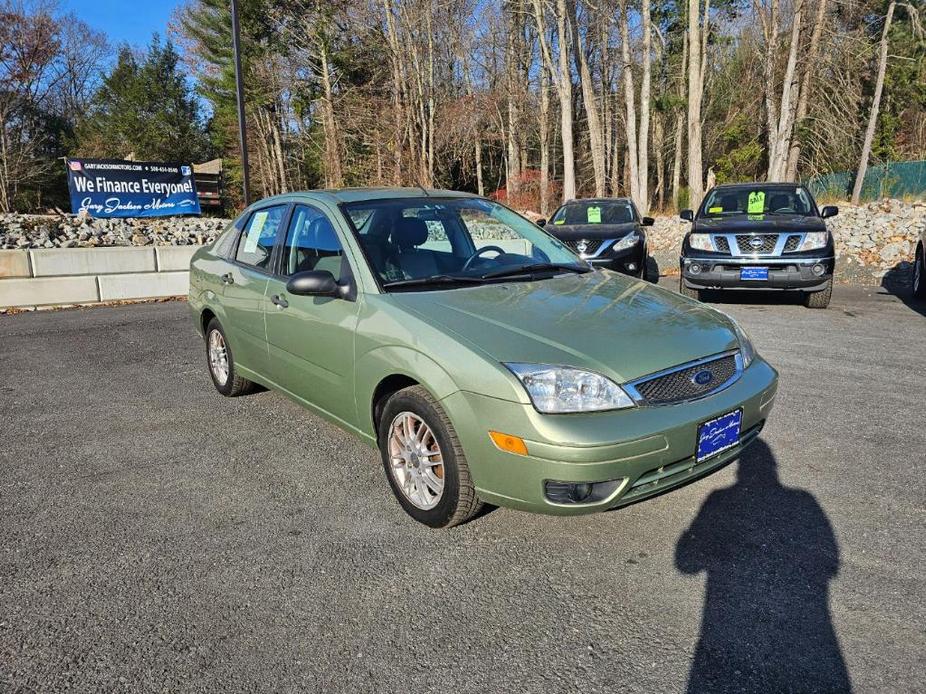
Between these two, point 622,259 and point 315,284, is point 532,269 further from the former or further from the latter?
point 622,259

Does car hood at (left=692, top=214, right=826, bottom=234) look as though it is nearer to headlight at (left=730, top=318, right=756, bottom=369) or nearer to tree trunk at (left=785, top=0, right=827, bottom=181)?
headlight at (left=730, top=318, right=756, bottom=369)

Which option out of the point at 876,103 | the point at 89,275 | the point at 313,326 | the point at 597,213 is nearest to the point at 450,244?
the point at 313,326

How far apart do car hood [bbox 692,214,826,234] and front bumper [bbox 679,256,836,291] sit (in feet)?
1.37

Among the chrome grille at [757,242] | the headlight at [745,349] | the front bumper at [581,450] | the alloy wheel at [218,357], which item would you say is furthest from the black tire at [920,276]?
the alloy wheel at [218,357]

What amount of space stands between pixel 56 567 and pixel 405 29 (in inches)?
1182

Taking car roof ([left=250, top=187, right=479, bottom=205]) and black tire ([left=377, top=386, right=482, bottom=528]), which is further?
car roof ([left=250, top=187, right=479, bottom=205])

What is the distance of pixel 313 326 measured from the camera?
143 inches

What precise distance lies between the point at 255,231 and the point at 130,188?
1243 centimetres

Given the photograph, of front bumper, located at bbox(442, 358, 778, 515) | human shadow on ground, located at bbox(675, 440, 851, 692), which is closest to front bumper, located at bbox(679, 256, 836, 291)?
human shadow on ground, located at bbox(675, 440, 851, 692)

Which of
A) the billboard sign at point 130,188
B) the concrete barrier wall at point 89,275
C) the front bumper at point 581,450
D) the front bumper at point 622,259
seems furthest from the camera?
the billboard sign at point 130,188

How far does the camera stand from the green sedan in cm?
260

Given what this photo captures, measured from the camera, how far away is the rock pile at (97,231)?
1240 centimetres

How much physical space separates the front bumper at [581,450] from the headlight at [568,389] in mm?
42

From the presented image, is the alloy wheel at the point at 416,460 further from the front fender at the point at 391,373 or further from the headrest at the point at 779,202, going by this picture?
the headrest at the point at 779,202
